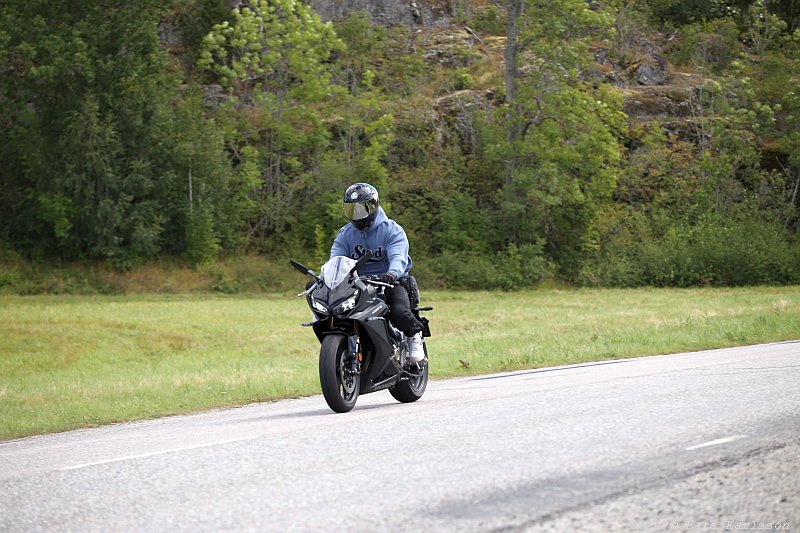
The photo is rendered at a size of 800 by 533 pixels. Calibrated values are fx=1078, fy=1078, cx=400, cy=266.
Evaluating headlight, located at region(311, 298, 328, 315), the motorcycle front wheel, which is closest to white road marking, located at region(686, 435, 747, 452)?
the motorcycle front wheel

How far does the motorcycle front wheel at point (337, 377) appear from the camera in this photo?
10.9m

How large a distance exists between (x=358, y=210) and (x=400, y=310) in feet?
3.94

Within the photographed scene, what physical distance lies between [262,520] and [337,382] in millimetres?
4899

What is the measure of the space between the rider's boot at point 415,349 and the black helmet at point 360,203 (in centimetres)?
150

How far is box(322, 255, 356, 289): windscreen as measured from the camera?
11.2 m

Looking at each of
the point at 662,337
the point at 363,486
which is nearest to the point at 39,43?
the point at 662,337

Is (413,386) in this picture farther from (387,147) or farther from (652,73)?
(652,73)

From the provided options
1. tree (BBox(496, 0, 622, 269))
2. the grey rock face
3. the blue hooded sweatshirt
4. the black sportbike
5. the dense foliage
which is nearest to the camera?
the black sportbike

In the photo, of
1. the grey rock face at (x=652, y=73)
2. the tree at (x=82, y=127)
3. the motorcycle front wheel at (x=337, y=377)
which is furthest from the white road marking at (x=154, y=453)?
the grey rock face at (x=652, y=73)

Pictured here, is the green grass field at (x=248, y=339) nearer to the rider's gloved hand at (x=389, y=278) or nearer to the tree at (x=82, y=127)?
the rider's gloved hand at (x=389, y=278)

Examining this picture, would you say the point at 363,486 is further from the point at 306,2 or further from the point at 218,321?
the point at 306,2

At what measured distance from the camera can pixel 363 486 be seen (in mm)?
6793

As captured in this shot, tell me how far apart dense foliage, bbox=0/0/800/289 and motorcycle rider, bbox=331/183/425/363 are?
33.5m

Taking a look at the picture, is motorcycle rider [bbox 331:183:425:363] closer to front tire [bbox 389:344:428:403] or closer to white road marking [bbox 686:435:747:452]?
front tire [bbox 389:344:428:403]
